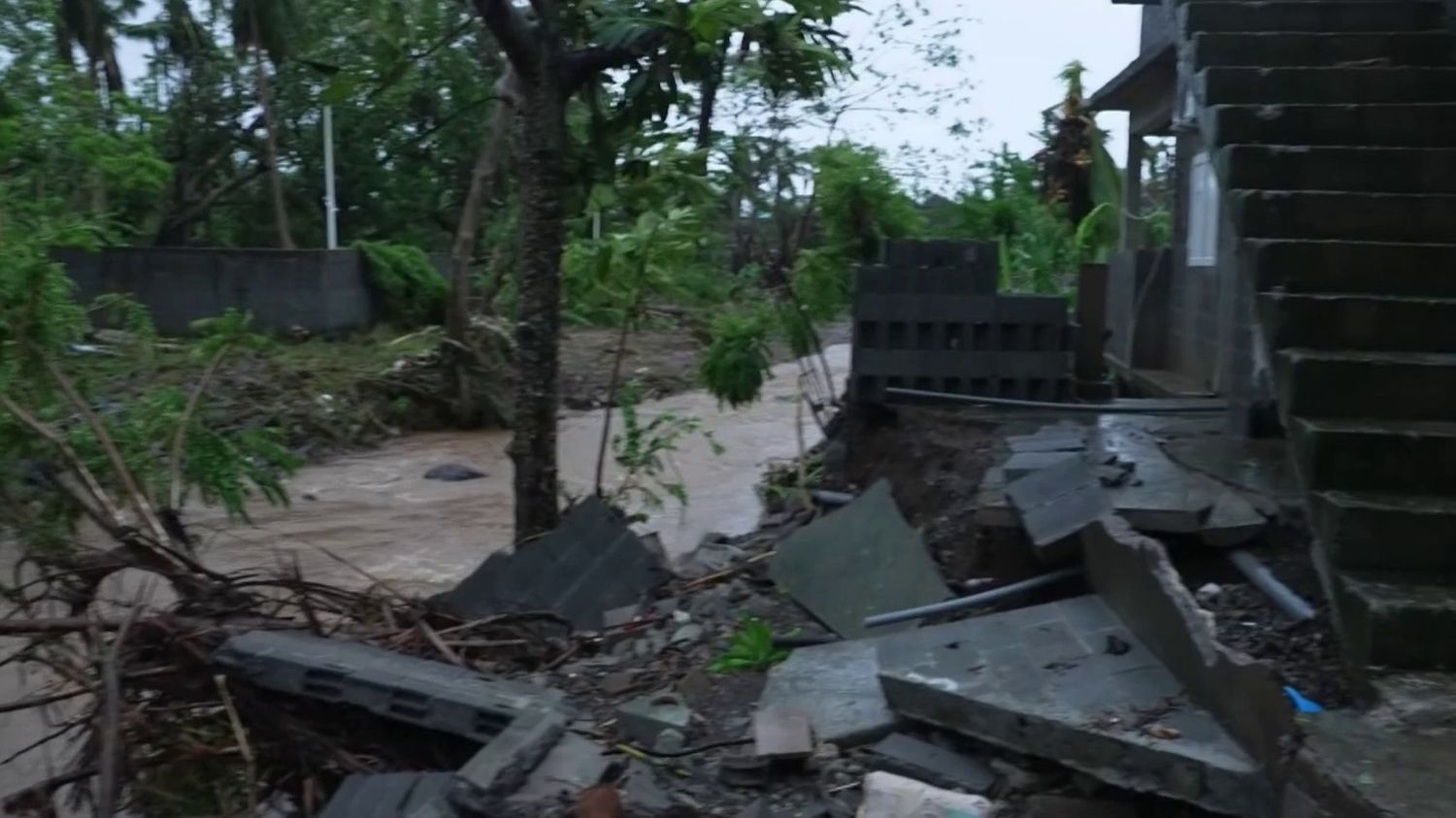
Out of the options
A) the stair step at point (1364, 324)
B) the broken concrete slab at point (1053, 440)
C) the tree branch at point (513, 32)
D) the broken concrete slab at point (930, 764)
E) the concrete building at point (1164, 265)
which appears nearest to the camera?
the broken concrete slab at point (930, 764)

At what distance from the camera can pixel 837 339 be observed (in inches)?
881

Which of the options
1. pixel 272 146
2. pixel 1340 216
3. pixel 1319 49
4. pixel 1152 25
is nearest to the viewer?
pixel 1340 216

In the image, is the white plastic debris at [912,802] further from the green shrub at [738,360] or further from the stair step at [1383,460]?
the green shrub at [738,360]

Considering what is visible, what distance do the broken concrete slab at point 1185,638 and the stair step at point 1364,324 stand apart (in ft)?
2.57

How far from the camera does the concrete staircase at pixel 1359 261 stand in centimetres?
348

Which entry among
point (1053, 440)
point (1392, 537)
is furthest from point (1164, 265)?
point (1392, 537)

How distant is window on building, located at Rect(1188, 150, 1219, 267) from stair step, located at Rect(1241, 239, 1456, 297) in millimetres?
4471

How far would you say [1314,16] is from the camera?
5.71 meters

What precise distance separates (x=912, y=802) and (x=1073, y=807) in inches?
15.8

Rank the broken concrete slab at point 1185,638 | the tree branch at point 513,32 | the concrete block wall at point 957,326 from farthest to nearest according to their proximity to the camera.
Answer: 1. the concrete block wall at point 957,326
2. the tree branch at point 513,32
3. the broken concrete slab at point 1185,638

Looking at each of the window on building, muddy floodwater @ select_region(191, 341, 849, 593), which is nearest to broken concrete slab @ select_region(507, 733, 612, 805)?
muddy floodwater @ select_region(191, 341, 849, 593)

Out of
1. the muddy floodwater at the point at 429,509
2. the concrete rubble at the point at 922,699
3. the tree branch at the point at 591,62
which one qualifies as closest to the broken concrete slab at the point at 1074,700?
the concrete rubble at the point at 922,699

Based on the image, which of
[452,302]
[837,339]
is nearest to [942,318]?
[452,302]

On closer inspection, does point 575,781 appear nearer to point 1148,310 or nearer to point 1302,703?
point 1302,703
